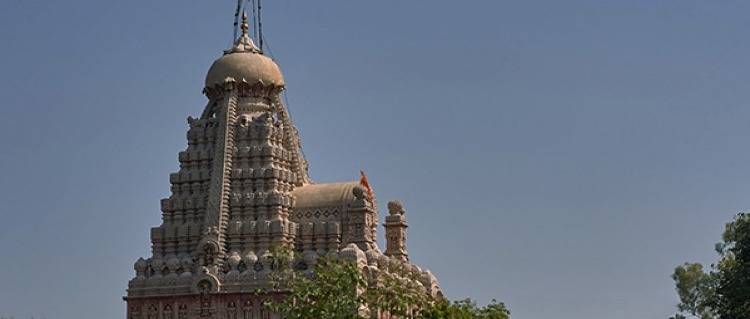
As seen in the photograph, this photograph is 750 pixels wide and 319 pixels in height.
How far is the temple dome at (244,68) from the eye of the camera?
252 feet

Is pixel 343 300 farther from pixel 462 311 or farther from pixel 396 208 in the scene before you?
pixel 396 208

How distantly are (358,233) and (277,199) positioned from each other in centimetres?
398

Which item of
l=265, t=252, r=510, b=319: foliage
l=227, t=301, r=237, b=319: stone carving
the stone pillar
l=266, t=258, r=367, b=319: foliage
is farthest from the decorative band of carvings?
l=266, t=258, r=367, b=319: foliage

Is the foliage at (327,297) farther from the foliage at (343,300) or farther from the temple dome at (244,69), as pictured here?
the temple dome at (244,69)

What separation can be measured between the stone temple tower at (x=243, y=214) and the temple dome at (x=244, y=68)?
0.15 feet

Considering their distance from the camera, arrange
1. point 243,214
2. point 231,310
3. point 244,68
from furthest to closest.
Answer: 1. point 244,68
2. point 243,214
3. point 231,310

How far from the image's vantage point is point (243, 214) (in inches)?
2933

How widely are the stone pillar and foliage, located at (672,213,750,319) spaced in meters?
14.1

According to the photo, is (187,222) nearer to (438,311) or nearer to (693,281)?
(438,311)

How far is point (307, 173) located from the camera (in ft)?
262

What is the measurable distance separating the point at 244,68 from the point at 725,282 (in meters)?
23.4

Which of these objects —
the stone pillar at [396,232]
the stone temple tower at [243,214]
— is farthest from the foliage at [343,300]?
the stone pillar at [396,232]

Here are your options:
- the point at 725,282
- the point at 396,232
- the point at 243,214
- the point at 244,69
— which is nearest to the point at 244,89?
the point at 244,69

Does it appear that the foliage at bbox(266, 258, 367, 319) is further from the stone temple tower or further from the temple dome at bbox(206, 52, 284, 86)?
the temple dome at bbox(206, 52, 284, 86)
